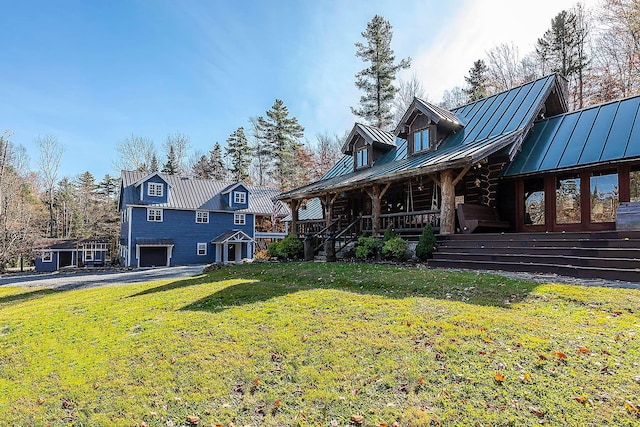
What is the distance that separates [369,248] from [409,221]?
7.59ft

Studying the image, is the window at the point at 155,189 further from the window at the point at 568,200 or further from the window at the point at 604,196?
the window at the point at 604,196

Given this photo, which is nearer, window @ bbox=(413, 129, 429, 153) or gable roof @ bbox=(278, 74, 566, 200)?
gable roof @ bbox=(278, 74, 566, 200)

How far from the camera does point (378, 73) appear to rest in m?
Answer: 32.6

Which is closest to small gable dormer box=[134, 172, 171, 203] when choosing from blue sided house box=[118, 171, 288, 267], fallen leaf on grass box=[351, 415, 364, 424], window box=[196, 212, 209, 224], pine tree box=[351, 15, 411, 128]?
blue sided house box=[118, 171, 288, 267]

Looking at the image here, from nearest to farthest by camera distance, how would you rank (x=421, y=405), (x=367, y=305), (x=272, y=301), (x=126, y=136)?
A: (x=421, y=405), (x=367, y=305), (x=272, y=301), (x=126, y=136)

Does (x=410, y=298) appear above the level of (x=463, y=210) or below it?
below

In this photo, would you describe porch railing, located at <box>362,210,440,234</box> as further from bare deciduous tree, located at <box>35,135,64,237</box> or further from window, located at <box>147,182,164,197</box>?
bare deciduous tree, located at <box>35,135,64,237</box>

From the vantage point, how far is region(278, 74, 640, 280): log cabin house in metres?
9.12

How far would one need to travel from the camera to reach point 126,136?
136 ft

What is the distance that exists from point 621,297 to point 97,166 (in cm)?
5481

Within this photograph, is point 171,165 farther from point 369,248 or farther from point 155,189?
point 369,248

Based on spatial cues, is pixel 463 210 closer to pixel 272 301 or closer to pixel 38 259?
pixel 272 301

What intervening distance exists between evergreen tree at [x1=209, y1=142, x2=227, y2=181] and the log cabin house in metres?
35.0

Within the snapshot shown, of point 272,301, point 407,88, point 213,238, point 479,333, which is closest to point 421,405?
point 479,333
